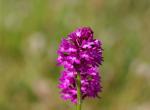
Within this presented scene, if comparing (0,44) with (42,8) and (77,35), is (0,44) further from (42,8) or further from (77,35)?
(77,35)

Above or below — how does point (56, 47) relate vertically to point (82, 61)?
above

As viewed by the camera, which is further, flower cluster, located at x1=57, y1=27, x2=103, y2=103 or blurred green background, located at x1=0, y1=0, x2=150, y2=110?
blurred green background, located at x1=0, y1=0, x2=150, y2=110

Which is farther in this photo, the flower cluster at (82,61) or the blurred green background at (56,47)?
the blurred green background at (56,47)

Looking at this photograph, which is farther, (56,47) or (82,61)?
(56,47)

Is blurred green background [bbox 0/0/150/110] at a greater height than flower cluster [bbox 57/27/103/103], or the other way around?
blurred green background [bbox 0/0/150/110]
